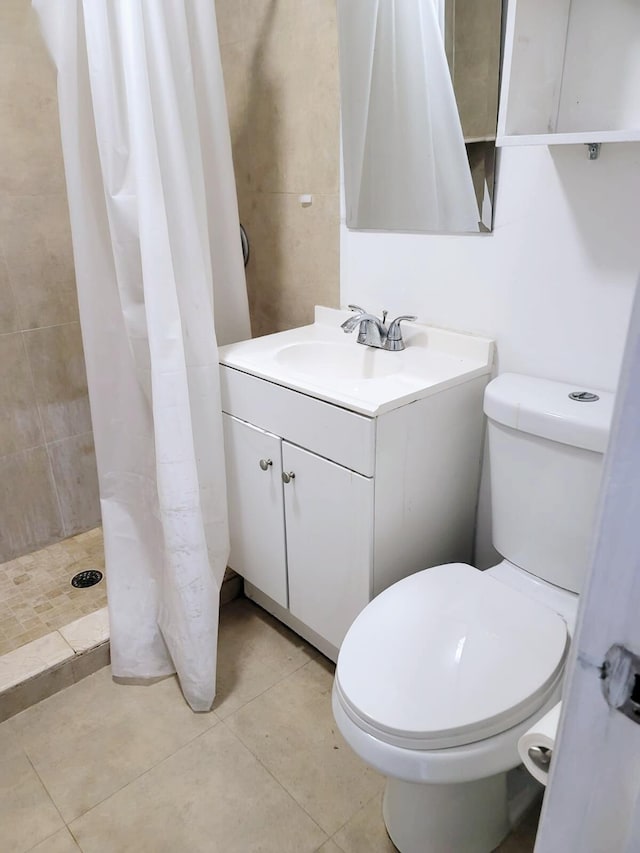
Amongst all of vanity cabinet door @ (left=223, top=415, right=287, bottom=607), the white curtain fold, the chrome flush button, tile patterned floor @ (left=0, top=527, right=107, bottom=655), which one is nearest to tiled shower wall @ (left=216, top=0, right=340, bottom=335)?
the white curtain fold

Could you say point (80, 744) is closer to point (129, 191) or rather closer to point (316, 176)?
point (129, 191)

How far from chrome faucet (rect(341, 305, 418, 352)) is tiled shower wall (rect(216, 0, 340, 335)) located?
0.22m

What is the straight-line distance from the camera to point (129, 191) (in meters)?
1.28

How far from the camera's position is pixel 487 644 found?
43.2 inches

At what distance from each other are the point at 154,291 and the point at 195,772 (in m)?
1.11

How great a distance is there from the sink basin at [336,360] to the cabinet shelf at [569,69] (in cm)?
62

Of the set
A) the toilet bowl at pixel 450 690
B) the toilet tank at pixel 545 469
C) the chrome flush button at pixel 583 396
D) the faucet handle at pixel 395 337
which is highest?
the faucet handle at pixel 395 337

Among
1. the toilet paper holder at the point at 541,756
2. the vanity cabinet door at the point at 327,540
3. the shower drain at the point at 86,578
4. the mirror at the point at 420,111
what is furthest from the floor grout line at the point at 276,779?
the mirror at the point at 420,111

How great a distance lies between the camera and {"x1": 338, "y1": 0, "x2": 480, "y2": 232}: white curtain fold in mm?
1355

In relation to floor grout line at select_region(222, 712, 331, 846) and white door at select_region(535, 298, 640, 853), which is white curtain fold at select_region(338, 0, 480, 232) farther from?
floor grout line at select_region(222, 712, 331, 846)

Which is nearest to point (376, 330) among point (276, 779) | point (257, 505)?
point (257, 505)

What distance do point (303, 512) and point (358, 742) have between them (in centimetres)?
56

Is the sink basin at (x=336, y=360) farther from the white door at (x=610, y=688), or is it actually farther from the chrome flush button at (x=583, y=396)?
the white door at (x=610, y=688)

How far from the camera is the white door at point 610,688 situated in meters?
0.29
